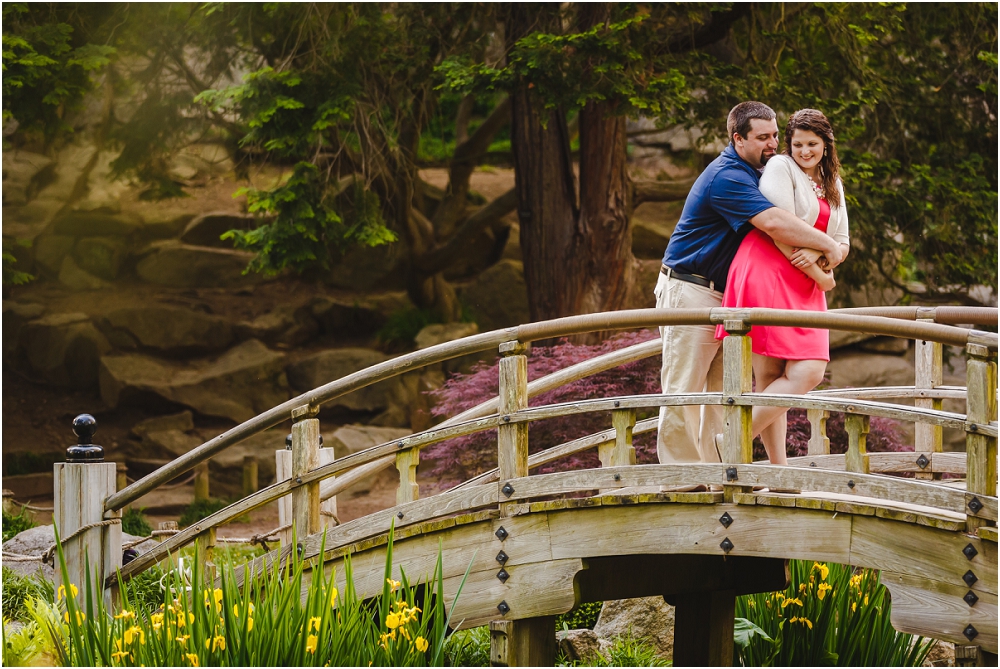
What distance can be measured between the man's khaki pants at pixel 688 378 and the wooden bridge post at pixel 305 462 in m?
1.84

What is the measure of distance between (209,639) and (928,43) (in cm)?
1054

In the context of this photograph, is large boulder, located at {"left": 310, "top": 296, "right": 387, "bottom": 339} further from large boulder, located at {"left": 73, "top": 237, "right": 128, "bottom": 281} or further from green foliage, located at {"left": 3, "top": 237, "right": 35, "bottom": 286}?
green foliage, located at {"left": 3, "top": 237, "right": 35, "bottom": 286}

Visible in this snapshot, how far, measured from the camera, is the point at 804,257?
4.69m

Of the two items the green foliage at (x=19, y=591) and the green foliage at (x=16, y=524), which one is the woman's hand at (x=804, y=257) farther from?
the green foliage at (x=16, y=524)

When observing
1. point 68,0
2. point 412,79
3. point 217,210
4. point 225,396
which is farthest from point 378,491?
point 217,210

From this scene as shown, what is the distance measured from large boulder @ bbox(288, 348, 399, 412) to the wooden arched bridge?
8937 millimetres

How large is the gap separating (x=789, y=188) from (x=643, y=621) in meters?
3.59

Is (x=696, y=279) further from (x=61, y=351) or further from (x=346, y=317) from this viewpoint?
(x=61, y=351)

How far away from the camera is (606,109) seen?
384 inches

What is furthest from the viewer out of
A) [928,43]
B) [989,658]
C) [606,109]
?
[928,43]

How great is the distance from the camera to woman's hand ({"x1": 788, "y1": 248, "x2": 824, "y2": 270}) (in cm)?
468

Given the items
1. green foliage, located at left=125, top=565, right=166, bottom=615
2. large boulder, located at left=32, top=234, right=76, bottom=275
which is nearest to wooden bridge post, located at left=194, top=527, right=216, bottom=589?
green foliage, located at left=125, top=565, right=166, bottom=615

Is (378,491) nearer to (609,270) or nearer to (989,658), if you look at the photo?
(609,270)

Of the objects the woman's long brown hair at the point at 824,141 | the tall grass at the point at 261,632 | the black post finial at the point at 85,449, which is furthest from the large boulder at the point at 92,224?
the woman's long brown hair at the point at 824,141
